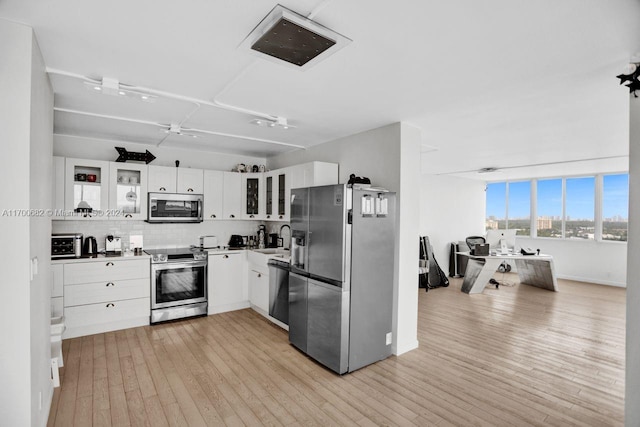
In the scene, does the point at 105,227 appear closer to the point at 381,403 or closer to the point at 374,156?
the point at 374,156

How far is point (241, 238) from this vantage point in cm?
569

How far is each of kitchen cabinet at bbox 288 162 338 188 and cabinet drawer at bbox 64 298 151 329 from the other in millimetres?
2720

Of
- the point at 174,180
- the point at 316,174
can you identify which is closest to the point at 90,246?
the point at 174,180

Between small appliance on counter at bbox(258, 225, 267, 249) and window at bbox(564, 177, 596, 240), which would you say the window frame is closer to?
window at bbox(564, 177, 596, 240)

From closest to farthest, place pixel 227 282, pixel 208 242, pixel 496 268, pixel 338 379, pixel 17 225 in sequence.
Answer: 1. pixel 17 225
2. pixel 338 379
3. pixel 227 282
4. pixel 208 242
5. pixel 496 268

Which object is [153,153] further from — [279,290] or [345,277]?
[345,277]

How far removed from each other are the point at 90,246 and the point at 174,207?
1.18m

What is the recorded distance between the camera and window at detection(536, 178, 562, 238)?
8211 mm

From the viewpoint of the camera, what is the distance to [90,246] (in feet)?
14.1

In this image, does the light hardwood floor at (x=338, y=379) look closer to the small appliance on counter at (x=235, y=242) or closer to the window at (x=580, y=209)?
the small appliance on counter at (x=235, y=242)

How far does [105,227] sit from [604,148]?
297 inches

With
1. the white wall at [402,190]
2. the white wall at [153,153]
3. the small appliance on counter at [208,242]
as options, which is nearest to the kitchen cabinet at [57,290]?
the white wall at [153,153]

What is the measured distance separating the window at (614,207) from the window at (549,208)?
2.90ft

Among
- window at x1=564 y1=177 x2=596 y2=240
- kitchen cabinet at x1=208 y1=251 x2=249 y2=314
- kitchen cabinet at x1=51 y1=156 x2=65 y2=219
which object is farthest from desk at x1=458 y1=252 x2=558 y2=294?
kitchen cabinet at x1=51 y1=156 x2=65 y2=219
